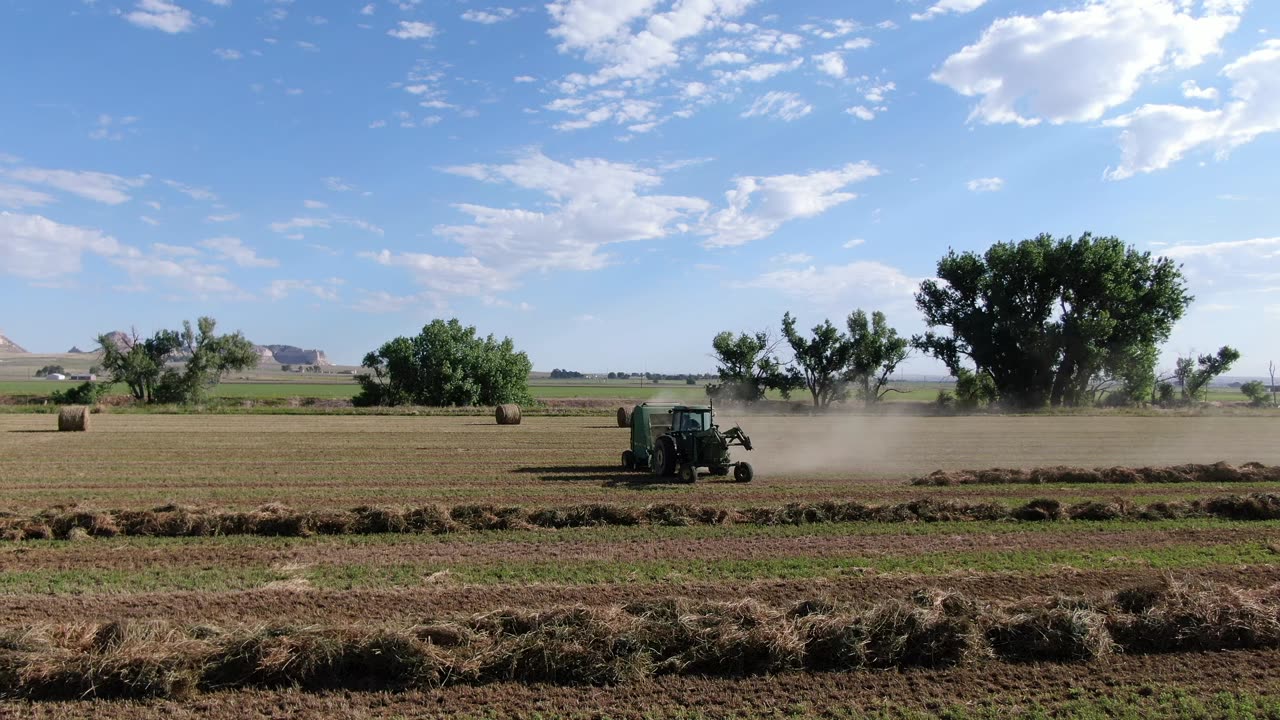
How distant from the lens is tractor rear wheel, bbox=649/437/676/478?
20562 mm

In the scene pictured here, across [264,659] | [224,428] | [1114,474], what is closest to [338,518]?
[264,659]

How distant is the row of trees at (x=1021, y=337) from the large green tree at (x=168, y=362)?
44086 mm

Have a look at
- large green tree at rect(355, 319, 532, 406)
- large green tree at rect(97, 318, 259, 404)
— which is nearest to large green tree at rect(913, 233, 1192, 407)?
large green tree at rect(355, 319, 532, 406)

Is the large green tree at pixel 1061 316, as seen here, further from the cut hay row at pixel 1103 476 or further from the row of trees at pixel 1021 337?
the cut hay row at pixel 1103 476

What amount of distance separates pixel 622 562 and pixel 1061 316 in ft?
212

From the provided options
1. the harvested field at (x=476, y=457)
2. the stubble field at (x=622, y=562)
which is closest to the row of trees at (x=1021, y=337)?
the harvested field at (x=476, y=457)

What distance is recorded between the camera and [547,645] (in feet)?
25.1

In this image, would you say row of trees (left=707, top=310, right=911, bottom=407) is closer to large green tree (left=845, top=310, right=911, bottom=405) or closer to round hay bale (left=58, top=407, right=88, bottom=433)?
large green tree (left=845, top=310, right=911, bottom=405)

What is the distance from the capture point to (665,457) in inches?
810

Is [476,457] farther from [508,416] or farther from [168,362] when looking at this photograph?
[168,362]

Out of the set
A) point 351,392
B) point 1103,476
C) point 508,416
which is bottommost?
point 1103,476

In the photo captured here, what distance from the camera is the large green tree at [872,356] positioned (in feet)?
233

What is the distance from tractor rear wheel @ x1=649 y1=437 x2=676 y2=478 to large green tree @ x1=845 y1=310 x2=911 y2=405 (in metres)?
53.7

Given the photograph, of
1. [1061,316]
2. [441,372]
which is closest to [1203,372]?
[1061,316]
